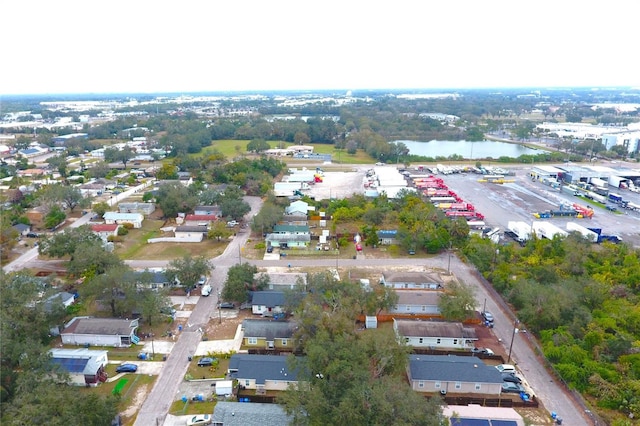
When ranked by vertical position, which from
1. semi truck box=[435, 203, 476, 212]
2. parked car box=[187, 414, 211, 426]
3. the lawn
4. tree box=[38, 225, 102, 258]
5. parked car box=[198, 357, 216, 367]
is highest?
tree box=[38, 225, 102, 258]

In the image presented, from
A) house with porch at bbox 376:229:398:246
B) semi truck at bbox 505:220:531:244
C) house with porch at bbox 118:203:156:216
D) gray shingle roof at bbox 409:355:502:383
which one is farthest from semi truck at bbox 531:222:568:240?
house with porch at bbox 118:203:156:216

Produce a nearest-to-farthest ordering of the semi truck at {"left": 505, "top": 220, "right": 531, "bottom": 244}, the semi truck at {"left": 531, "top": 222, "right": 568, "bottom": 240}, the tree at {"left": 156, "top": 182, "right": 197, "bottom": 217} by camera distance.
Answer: the semi truck at {"left": 531, "top": 222, "right": 568, "bottom": 240}
the semi truck at {"left": 505, "top": 220, "right": 531, "bottom": 244}
the tree at {"left": 156, "top": 182, "right": 197, "bottom": 217}

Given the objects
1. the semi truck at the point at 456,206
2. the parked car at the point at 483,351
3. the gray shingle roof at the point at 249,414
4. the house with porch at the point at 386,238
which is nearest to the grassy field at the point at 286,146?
the semi truck at the point at 456,206

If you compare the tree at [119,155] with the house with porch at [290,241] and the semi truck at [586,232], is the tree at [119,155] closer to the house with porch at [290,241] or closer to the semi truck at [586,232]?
the house with porch at [290,241]

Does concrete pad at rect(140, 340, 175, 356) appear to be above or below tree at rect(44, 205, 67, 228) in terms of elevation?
below

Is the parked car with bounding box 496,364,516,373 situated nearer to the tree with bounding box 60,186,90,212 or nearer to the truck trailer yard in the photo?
the truck trailer yard

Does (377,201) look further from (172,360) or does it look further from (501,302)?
→ (172,360)
